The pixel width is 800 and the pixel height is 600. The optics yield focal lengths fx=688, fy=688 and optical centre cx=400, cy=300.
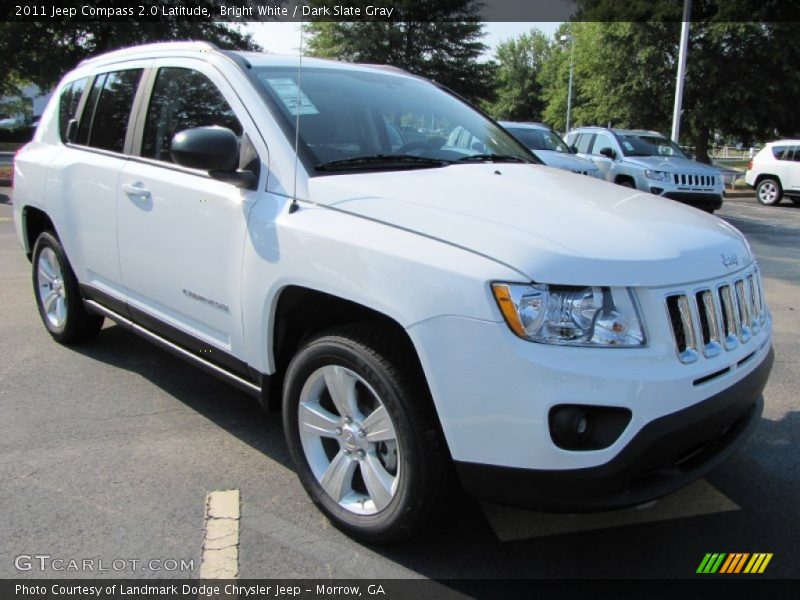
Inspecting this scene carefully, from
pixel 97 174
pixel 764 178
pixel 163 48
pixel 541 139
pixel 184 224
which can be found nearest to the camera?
pixel 184 224

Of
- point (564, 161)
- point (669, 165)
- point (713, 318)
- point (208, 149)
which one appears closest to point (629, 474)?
point (713, 318)

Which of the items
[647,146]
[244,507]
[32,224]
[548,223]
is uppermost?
[647,146]

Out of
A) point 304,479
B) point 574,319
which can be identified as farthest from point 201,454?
point 574,319

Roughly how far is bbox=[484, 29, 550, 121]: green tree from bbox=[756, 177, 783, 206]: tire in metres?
52.4

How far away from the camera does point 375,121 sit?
10.6 ft

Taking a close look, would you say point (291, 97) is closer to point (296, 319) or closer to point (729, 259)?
point (296, 319)

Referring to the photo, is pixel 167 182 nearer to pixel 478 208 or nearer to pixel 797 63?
pixel 478 208

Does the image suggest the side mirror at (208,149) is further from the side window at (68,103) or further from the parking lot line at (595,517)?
the side window at (68,103)

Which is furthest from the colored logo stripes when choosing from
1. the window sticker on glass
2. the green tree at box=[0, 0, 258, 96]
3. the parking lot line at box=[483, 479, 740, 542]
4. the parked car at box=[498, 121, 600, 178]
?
the green tree at box=[0, 0, 258, 96]

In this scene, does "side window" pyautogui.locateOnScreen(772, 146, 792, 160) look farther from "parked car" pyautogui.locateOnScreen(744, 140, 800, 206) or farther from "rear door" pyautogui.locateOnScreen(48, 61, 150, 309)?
"rear door" pyautogui.locateOnScreen(48, 61, 150, 309)

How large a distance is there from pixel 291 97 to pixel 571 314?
1.65 metres

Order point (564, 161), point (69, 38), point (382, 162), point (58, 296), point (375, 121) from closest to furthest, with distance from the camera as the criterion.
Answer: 1. point (382, 162)
2. point (375, 121)
3. point (58, 296)
4. point (564, 161)
5. point (69, 38)

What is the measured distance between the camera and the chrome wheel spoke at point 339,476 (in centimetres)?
264

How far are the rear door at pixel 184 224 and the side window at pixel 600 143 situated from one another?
11282 millimetres
